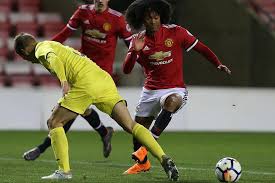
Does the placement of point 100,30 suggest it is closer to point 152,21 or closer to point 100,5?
point 100,5

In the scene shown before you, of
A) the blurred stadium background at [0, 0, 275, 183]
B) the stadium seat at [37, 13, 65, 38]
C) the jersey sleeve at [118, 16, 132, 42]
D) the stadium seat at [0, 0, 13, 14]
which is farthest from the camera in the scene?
the stadium seat at [0, 0, 13, 14]

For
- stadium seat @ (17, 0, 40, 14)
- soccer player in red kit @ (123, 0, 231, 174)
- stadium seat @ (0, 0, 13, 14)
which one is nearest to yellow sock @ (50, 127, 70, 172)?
soccer player in red kit @ (123, 0, 231, 174)

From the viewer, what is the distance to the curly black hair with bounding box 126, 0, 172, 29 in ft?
29.4

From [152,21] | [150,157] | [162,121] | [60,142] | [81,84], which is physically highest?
[152,21]

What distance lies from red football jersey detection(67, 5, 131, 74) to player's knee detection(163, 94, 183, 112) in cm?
207

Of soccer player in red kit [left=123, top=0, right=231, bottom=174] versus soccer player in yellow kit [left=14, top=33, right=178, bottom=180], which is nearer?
soccer player in yellow kit [left=14, top=33, right=178, bottom=180]

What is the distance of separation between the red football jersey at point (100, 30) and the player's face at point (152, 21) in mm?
1913

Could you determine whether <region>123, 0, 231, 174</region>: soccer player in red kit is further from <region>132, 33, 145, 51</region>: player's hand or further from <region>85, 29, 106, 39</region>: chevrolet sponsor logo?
<region>85, 29, 106, 39</region>: chevrolet sponsor logo

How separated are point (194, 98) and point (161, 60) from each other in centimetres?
757

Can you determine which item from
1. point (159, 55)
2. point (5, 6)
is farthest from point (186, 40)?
point (5, 6)

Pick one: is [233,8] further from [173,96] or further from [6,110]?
[173,96]

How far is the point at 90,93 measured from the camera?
8.11m

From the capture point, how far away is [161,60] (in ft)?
29.6

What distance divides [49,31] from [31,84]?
1.62m
